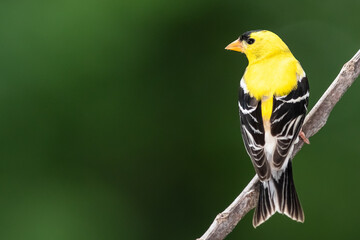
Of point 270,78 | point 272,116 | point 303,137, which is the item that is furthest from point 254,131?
point 270,78

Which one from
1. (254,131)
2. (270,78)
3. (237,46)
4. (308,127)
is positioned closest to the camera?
(308,127)

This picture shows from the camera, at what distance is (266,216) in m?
2.91

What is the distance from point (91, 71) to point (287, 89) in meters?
3.94

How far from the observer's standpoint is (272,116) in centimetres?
336

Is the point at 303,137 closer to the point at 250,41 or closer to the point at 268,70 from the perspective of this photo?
the point at 268,70

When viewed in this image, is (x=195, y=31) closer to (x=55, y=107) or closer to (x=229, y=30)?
(x=229, y=30)

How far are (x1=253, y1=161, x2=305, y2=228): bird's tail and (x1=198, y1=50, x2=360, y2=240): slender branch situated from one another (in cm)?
5

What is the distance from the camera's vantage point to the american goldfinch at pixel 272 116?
10.3ft

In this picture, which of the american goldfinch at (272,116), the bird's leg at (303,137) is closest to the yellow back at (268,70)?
the american goldfinch at (272,116)

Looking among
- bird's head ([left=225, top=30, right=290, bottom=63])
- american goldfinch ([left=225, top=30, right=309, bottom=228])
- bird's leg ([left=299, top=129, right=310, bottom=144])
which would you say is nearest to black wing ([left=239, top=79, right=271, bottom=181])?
american goldfinch ([left=225, top=30, right=309, bottom=228])

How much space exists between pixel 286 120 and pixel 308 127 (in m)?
0.14

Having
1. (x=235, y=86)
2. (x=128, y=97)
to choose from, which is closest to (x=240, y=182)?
(x=235, y=86)

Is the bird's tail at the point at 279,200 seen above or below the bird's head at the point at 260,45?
below

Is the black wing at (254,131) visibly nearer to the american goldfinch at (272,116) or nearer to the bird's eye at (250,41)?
the american goldfinch at (272,116)
